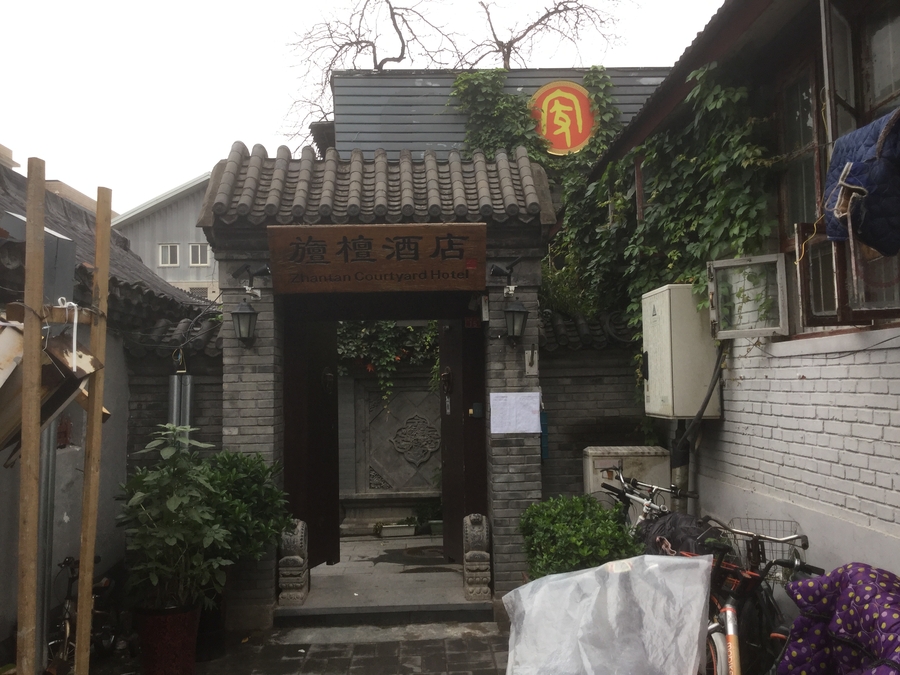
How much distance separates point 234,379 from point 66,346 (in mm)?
→ 2778

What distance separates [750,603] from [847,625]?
1.09 m

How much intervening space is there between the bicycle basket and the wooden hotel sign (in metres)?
2.81

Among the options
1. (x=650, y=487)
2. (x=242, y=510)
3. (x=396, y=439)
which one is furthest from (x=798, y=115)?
(x=396, y=439)

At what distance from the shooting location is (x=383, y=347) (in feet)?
36.7

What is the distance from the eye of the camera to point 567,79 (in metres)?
12.7

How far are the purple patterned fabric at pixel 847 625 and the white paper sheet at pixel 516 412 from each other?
117 inches

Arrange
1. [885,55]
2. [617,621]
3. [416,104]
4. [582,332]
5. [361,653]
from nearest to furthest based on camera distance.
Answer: [617,621]
[885,55]
[361,653]
[582,332]
[416,104]

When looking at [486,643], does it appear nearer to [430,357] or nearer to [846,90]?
[846,90]

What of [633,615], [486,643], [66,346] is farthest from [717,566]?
[66,346]

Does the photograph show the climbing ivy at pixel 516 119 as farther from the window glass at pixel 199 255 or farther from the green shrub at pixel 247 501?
the window glass at pixel 199 255

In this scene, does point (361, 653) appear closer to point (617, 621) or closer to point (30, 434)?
point (617, 621)

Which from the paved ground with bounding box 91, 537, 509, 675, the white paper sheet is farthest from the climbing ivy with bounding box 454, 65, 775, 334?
the paved ground with bounding box 91, 537, 509, 675

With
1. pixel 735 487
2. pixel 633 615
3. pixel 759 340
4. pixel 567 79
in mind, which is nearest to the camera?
pixel 633 615

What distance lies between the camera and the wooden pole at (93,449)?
3.53 m
